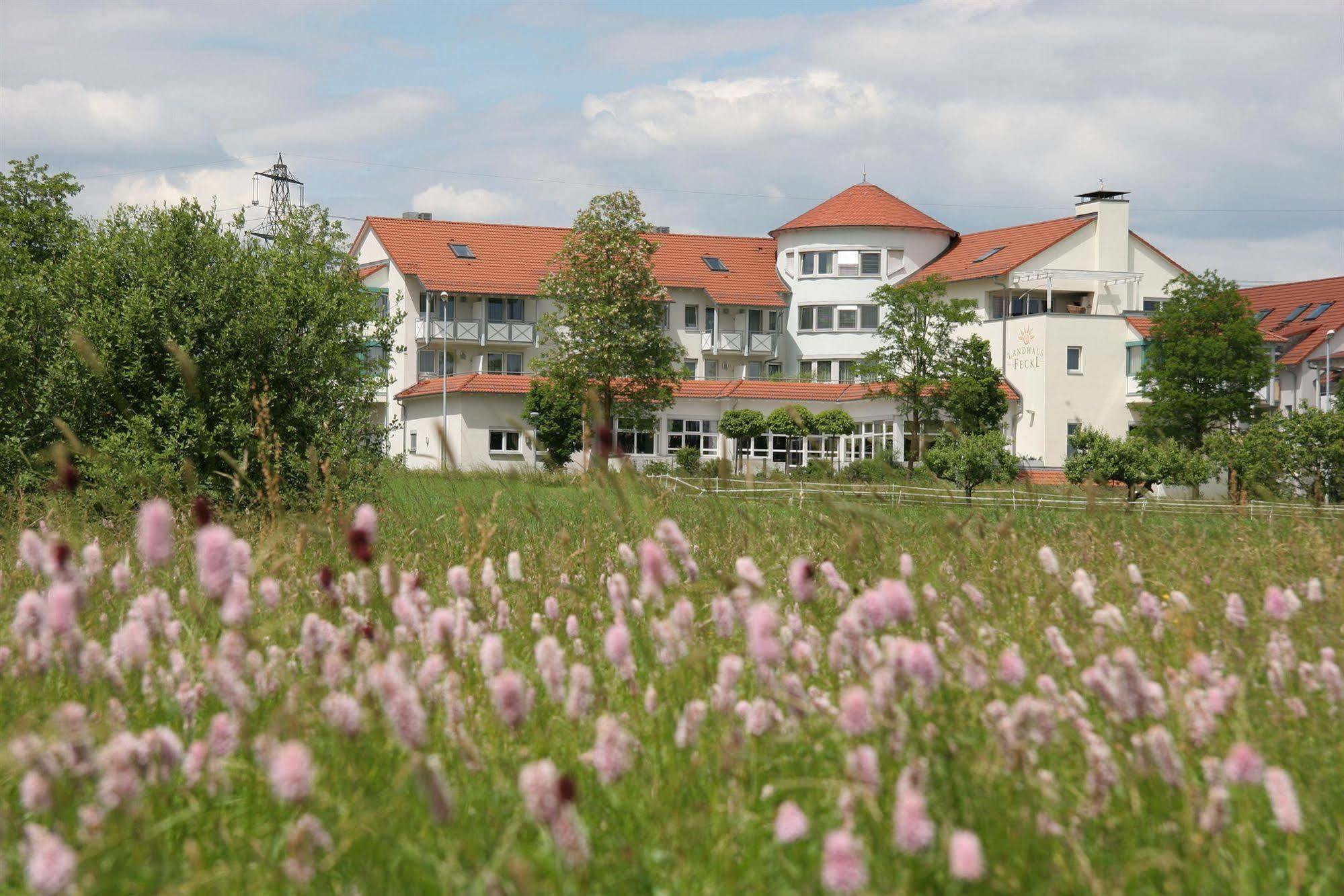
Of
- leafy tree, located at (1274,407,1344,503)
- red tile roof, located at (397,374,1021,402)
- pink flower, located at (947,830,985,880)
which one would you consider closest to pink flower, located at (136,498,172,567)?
pink flower, located at (947,830,985,880)

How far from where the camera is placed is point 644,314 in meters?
50.8

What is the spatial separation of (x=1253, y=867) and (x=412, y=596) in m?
2.13

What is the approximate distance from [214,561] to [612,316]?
4821cm

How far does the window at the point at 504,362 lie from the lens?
62156mm

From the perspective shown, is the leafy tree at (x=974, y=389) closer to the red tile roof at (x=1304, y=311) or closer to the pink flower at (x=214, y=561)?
the red tile roof at (x=1304, y=311)

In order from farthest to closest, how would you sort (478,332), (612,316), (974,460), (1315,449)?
(478,332), (612,316), (1315,449), (974,460)

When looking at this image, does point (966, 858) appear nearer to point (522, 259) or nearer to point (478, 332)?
point (478, 332)

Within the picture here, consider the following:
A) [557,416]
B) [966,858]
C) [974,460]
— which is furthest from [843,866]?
[557,416]

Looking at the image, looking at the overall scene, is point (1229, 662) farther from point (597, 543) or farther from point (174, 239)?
point (174, 239)

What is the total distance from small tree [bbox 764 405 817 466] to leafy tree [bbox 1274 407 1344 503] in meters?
20.8

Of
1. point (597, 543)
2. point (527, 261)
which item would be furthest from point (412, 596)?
point (527, 261)

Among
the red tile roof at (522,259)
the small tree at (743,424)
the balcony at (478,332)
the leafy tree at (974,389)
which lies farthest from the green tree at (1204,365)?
the balcony at (478,332)

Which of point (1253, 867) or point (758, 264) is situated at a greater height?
point (758, 264)

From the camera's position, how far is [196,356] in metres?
14.1
